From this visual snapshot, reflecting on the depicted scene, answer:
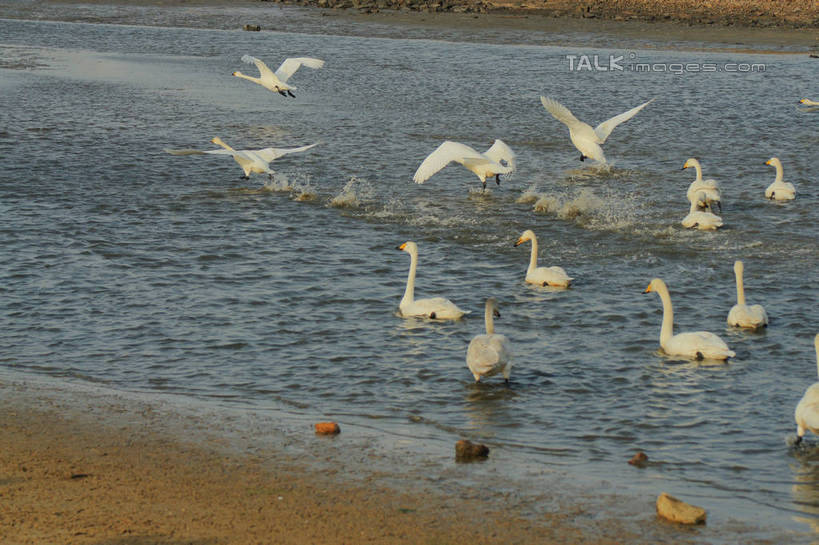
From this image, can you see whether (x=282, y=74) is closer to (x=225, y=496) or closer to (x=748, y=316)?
(x=748, y=316)

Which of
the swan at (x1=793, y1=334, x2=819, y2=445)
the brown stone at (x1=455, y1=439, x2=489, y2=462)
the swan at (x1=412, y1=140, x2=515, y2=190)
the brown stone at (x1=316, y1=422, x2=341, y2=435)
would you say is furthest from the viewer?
the swan at (x1=412, y1=140, x2=515, y2=190)

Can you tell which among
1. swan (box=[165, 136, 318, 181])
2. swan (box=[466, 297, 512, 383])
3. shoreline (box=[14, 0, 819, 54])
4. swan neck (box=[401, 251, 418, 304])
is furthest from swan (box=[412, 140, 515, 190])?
shoreline (box=[14, 0, 819, 54])

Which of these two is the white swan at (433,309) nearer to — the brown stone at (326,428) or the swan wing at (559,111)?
the brown stone at (326,428)

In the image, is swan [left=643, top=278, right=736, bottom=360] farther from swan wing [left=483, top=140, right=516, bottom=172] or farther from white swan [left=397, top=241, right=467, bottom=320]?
swan wing [left=483, top=140, right=516, bottom=172]

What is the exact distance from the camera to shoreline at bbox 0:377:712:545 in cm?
718

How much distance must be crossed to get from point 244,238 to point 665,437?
792 centimetres

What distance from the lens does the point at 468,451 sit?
8453mm

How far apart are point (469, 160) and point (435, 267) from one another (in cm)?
351

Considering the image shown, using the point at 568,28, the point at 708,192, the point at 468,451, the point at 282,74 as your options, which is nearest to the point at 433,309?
the point at 468,451

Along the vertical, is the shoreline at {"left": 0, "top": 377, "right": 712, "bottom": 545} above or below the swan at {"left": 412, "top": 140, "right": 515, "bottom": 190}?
below

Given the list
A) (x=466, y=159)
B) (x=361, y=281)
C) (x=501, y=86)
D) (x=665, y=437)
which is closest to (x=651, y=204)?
(x=466, y=159)

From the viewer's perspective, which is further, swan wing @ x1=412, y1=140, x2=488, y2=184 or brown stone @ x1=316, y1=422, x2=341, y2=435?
swan wing @ x1=412, y1=140, x2=488, y2=184

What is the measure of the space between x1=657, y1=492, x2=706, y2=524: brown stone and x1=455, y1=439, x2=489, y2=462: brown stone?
149cm

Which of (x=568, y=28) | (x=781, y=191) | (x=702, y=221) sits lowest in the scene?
(x=702, y=221)
